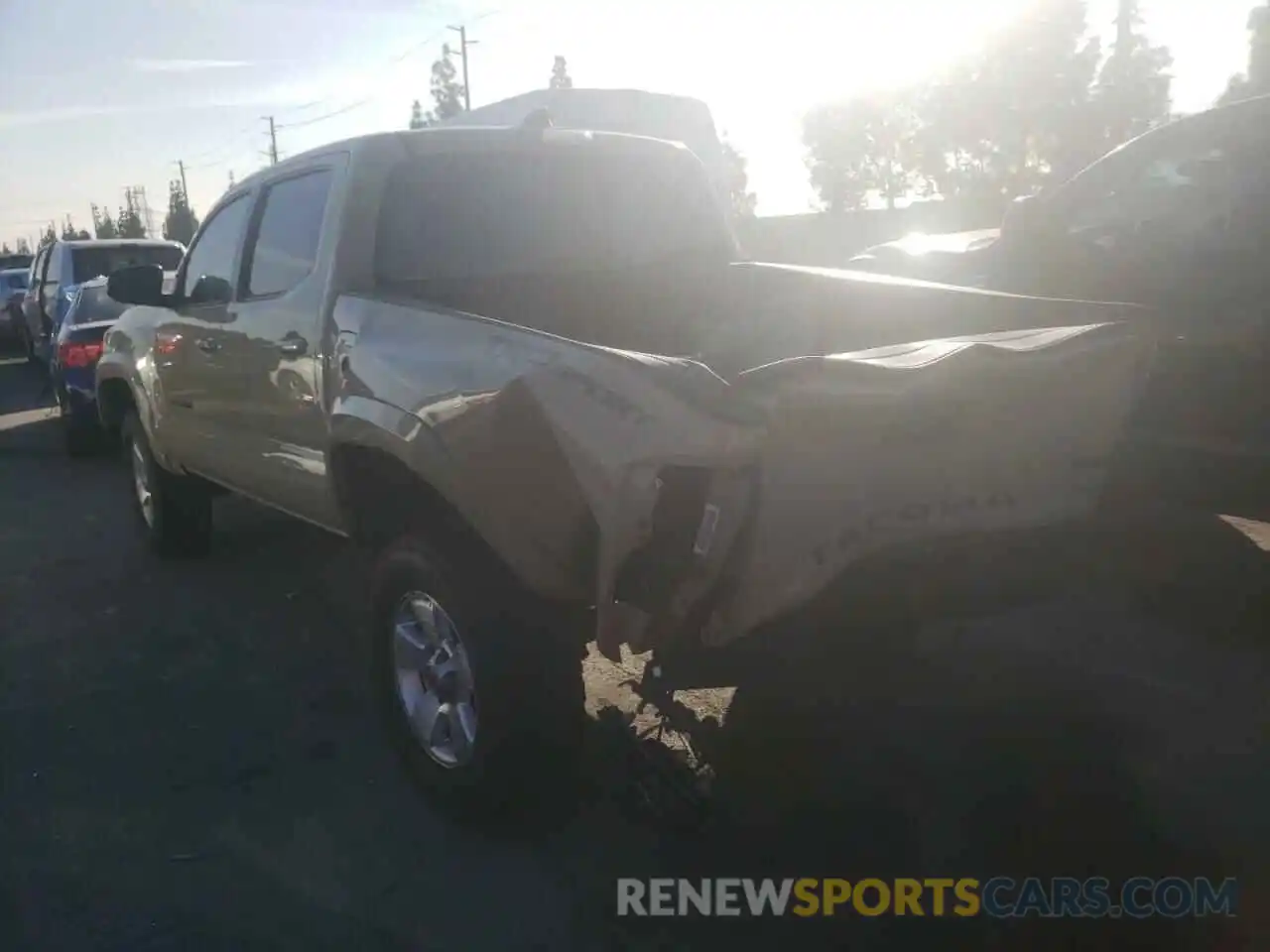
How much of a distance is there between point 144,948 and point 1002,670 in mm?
3129

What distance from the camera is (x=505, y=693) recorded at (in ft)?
10.5

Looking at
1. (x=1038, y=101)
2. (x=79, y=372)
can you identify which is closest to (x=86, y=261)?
(x=79, y=372)

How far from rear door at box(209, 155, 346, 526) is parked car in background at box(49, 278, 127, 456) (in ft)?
18.0

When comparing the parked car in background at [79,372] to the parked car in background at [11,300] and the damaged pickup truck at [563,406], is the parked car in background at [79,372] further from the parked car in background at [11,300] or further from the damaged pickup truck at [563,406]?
the parked car in background at [11,300]

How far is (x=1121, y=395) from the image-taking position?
3020 millimetres

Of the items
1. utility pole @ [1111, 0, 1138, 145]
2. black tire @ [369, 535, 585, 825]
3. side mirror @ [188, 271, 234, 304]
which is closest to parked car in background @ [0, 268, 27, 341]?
side mirror @ [188, 271, 234, 304]

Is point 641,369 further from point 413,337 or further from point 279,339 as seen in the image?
point 279,339

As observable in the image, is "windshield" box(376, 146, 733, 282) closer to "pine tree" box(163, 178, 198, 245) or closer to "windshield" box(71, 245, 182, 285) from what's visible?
"windshield" box(71, 245, 182, 285)

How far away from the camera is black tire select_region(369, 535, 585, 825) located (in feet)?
10.5

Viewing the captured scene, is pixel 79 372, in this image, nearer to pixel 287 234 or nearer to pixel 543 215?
pixel 287 234

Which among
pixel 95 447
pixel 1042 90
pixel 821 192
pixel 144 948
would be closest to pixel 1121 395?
pixel 144 948

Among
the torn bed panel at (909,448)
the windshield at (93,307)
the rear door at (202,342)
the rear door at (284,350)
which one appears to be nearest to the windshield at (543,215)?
the rear door at (284,350)

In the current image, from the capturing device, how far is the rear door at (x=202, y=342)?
211 inches

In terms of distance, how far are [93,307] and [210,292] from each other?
19.8 ft
